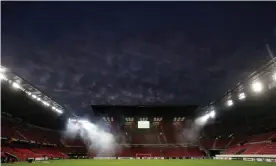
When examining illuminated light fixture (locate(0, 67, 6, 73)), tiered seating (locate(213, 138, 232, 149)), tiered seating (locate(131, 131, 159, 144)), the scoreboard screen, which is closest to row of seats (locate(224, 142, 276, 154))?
tiered seating (locate(213, 138, 232, 149))

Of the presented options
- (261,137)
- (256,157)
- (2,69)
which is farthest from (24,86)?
(261,137)

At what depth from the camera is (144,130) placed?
250ft

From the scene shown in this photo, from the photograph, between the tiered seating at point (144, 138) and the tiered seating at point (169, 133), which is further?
the tiered seating at point (169, 133)

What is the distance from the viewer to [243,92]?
44094 mm

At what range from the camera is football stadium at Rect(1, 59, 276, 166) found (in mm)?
53688

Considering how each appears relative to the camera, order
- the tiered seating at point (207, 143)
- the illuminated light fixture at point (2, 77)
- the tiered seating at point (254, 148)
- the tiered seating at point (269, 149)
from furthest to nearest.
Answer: the tiered seating at point (207, 143) → the tiered seating at point (254, 148) → the tiered seating at point (269, 149) → the illuminated light fixture at point (2, 77)

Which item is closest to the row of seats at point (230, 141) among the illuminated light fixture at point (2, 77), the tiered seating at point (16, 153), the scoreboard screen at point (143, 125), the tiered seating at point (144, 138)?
the tiered seating at point (144, 138)

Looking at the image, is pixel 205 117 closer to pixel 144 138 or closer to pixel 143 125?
pixel 143 125

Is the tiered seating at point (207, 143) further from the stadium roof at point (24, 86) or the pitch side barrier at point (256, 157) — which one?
the stadium roof at point (24, 86)

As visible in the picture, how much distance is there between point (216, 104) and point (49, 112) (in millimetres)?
39819

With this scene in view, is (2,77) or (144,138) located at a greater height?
(2,77)

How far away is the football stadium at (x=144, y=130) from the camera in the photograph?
53688mm

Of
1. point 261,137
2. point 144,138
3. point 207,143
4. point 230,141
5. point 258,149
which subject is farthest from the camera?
point 144,138

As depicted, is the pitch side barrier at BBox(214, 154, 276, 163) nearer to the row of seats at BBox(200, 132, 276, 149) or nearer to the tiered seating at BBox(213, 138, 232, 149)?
the row of seats at BBox(200, 132, 276, 149)
